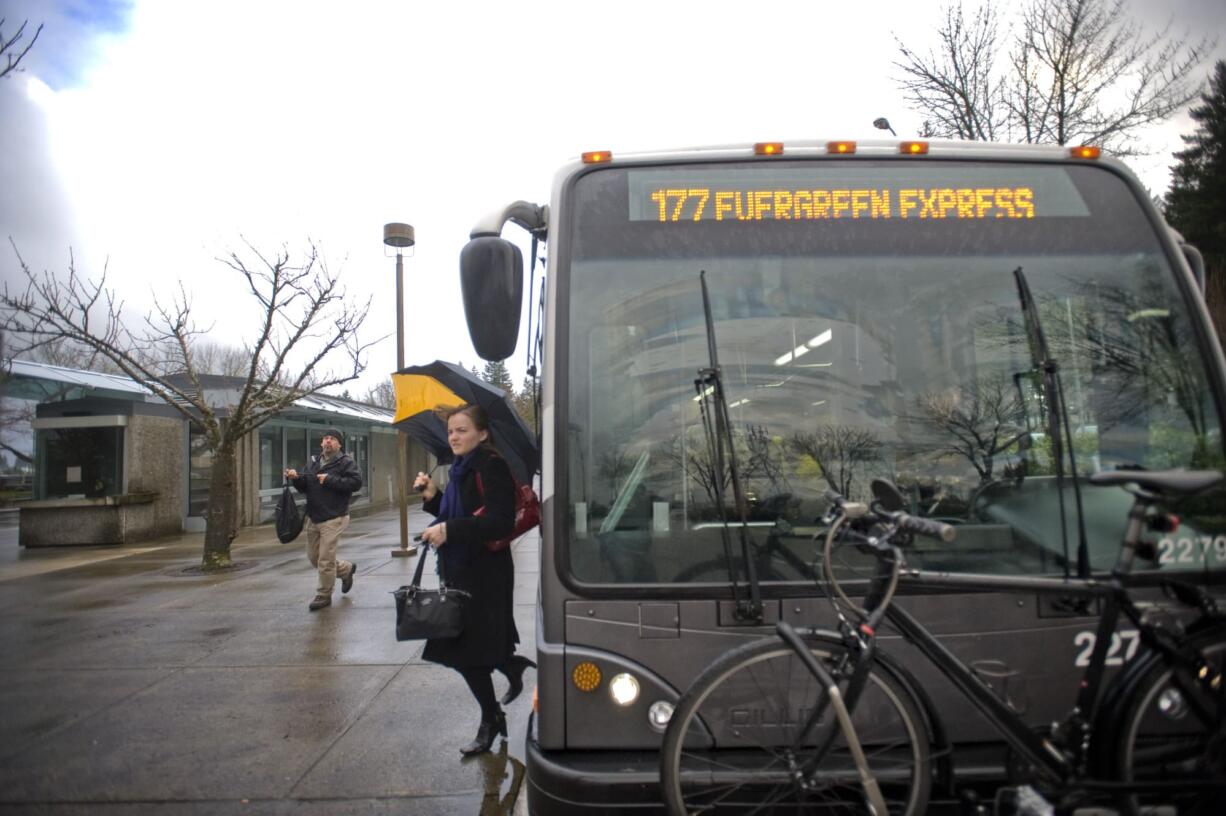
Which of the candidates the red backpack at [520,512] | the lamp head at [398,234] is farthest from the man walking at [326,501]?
the lamp head at [398,234]

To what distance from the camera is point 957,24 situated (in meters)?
14.2

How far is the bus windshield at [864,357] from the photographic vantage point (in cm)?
254

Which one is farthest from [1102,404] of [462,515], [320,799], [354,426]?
[354,426]

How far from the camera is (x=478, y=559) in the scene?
3.96m

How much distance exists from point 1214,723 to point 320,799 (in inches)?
139

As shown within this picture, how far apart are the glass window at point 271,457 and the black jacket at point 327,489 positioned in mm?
10759

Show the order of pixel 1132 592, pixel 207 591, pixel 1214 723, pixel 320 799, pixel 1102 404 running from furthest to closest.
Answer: pixel 207 591 → pixel 320 799 → pixel 1102 404 → pixel 1132 592 → pixel 1214 723

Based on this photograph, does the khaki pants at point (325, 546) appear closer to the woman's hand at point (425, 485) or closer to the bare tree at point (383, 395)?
the woman's hand at point (425, 485)

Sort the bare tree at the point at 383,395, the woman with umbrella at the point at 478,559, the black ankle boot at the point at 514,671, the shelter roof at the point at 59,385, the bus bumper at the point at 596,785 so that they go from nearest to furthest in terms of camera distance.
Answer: the bus bumper at the point at 596,785, the woman with umbrella at the point at 478,559, the black ankle boot at the point at 514,671, the shelter roof at the point at 59,385, the bare tree at the point at 383,395

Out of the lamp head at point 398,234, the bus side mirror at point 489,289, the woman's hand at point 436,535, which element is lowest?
the woman's hand at point 436,535

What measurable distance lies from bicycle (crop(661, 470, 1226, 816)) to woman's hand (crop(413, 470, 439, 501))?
2446 millimetres

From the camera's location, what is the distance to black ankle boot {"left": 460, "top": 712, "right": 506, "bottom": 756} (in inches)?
159

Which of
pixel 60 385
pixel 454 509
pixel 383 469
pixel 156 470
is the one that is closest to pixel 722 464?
pixel 454 509

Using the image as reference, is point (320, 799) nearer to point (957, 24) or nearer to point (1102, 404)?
point (1102, 404)
